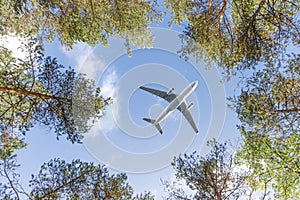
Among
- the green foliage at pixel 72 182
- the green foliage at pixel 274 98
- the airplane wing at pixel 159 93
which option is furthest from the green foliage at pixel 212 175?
the airplane wing at pixel 159 93

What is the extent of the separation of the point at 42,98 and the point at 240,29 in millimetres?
5809

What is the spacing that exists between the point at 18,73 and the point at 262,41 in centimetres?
665

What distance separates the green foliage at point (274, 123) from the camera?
292 inches

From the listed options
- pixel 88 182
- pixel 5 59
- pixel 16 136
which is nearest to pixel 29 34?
pixel 5 59

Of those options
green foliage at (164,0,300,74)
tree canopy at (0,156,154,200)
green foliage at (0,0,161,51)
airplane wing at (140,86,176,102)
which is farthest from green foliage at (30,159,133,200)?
green foliage at (164,0,300,74)

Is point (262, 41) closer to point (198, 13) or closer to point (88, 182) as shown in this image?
point (198, 13)

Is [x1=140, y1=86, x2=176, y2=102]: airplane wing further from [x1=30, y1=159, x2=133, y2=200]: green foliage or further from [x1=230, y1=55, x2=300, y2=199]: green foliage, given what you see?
[x1=230, y1=55, x2=300, y2=199]: green foliage

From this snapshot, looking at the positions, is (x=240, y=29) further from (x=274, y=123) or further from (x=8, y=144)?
(x=8, y=144)

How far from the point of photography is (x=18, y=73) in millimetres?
7742

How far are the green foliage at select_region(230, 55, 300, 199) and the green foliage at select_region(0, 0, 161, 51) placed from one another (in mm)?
4126

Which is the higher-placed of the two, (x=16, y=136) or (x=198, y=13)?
(x=198, y=13)

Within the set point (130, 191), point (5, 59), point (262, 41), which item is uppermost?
point (5, 59)

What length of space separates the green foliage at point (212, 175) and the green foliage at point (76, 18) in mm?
4941

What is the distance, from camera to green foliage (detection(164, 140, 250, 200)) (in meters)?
8.71
